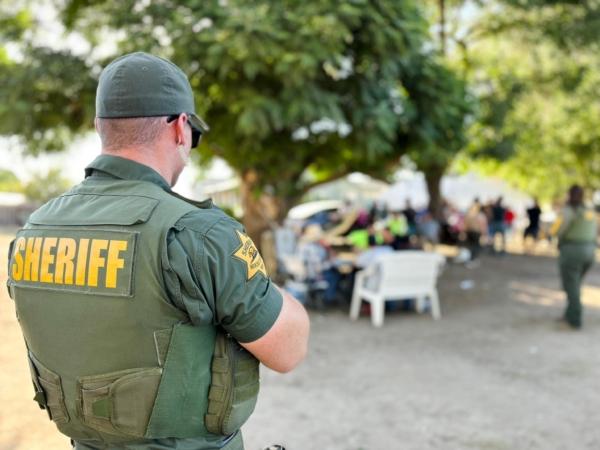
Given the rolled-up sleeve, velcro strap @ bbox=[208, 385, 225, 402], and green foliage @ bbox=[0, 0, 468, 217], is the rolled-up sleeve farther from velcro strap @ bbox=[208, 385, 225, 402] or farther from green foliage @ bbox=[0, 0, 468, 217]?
green foliage @ bbox=[0, 0, 468, 217]

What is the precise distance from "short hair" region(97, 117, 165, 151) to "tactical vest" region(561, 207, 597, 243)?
618 cm

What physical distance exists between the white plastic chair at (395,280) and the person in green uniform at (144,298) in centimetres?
598

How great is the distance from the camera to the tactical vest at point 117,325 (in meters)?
1.23

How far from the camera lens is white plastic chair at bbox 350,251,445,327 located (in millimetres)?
7285

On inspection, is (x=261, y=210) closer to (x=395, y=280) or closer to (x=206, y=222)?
(x=395, y=280)

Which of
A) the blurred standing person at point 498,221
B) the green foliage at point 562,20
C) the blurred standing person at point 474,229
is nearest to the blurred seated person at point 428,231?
the blurred standing person at point 474,229

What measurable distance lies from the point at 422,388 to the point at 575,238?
3.05m

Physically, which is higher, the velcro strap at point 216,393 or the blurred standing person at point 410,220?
the velcro strap at point 216,393

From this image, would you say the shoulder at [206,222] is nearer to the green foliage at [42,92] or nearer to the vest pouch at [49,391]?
the vest pouch at [49,391]

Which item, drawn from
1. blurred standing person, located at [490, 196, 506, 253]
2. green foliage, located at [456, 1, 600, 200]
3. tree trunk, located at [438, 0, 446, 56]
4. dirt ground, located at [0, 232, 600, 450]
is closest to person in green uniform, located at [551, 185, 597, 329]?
dirt ground, located at [0, 232, 600, 450]

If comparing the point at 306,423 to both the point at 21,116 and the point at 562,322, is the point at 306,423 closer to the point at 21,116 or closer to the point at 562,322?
the point at 562,322

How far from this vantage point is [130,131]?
53.9 inches

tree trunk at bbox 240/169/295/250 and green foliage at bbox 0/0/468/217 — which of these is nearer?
green foliage at bbox 0/0/468/217

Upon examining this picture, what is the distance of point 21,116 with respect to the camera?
24.8 feet
